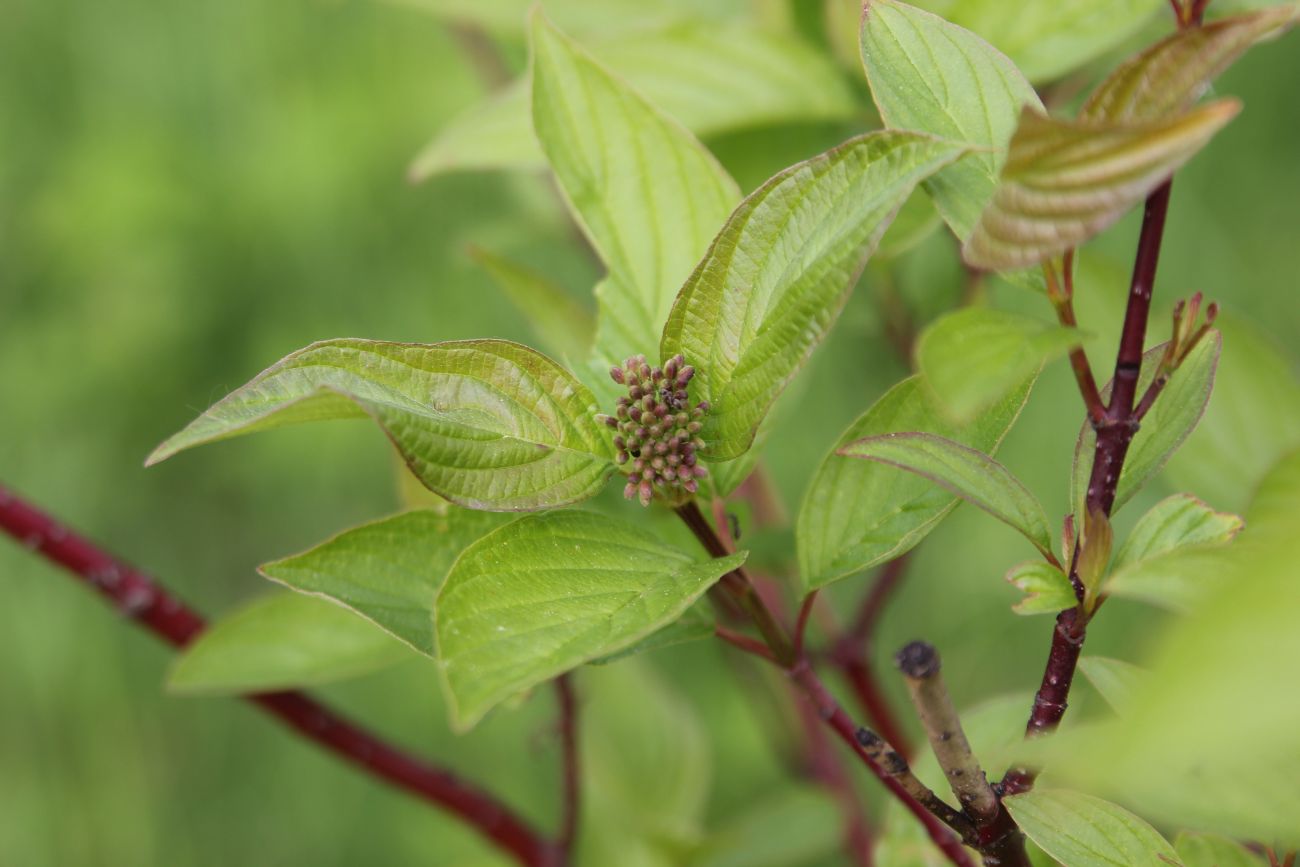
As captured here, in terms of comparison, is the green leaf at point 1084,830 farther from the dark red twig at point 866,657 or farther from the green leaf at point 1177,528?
the dark red twig at point 866,657

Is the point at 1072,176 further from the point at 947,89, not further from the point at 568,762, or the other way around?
the point at 568,762

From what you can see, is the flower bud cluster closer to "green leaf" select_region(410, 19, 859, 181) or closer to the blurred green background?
"green leaf" select_region(410, 19, 859, 181)

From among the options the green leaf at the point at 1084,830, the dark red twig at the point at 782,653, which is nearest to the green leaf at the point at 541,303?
the dark red twig at the point at 782,653

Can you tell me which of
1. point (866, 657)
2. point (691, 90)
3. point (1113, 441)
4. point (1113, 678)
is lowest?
point (866, 657)

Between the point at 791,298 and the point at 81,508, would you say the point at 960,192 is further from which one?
the point at 81,508

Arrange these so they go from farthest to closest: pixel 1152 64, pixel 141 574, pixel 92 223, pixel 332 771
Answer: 1. pixel 92 223
2. pixel 332 771
3. pixel 141 574
4. pixel 1152 64

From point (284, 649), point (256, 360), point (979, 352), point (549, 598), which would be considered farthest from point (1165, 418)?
point (256, 360)

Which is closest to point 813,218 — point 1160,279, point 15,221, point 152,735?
point 1160,279
